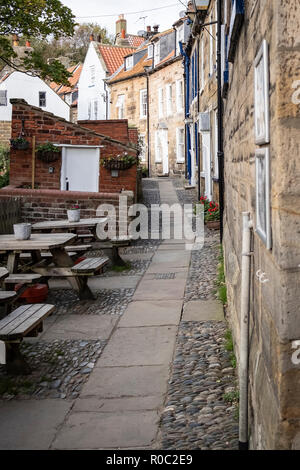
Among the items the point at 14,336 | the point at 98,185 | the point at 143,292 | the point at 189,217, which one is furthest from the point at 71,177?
the point at 14,336

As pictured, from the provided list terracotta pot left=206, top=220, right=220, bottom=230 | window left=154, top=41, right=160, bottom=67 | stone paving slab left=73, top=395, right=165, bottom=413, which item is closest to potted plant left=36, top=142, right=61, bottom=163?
terracotta pot left=206, top=220, right=220, bottom=230

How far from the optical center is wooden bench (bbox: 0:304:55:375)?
14.2 ft

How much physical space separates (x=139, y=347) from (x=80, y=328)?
982 millimetres

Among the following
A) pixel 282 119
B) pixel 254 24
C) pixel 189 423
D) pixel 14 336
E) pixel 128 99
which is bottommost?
pixel 189 423

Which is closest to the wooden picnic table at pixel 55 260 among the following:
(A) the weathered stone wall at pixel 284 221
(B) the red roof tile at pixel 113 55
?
(A) the weathered stone wall at pixel 284 221

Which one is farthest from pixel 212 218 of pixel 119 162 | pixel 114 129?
pixel 114 129

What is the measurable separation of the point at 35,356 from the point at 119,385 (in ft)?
3.81

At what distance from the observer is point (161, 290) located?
7621 millimetres

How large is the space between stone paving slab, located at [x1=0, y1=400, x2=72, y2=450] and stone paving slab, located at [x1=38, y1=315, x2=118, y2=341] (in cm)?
153

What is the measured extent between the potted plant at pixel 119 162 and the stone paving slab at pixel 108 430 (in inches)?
386

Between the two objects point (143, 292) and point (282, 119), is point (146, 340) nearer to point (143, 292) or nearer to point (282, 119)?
point (143, 292)

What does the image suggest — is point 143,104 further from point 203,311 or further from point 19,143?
point 203,311

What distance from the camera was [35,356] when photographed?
5215mm

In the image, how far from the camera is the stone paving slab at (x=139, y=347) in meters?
4.94
